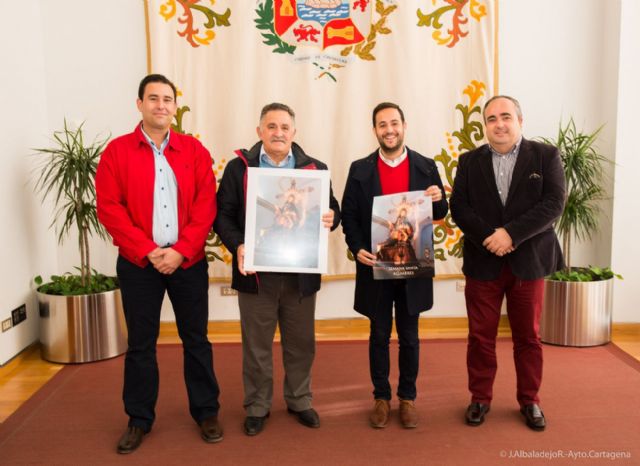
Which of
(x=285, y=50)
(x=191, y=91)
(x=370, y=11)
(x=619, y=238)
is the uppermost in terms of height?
(x=370, y=11)

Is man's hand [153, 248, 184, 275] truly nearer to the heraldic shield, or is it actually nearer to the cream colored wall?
the heraldic shield

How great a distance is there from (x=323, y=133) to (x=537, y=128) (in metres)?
1.67

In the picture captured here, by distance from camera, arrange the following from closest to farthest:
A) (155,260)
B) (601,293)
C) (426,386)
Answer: (155,260), (426,386), (601,293)

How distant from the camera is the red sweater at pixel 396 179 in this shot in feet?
9.36

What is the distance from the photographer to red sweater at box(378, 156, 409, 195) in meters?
2.85

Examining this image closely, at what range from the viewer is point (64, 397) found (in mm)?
3365

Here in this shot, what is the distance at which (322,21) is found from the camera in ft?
14.1

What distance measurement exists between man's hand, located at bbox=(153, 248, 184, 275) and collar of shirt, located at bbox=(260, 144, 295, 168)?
593 mm

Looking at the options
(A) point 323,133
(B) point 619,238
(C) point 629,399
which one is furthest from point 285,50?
(C) point 629,399

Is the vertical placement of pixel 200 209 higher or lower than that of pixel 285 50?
lower

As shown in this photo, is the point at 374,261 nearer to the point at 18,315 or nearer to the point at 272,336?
the point at 272,336

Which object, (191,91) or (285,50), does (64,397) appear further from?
(285,50)

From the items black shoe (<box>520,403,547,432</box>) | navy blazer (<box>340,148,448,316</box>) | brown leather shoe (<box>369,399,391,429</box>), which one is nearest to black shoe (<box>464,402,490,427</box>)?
black shoe (<box>520,403,547,432</box>)

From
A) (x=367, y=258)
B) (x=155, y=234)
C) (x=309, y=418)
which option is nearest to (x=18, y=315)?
(x=155, y=234)
